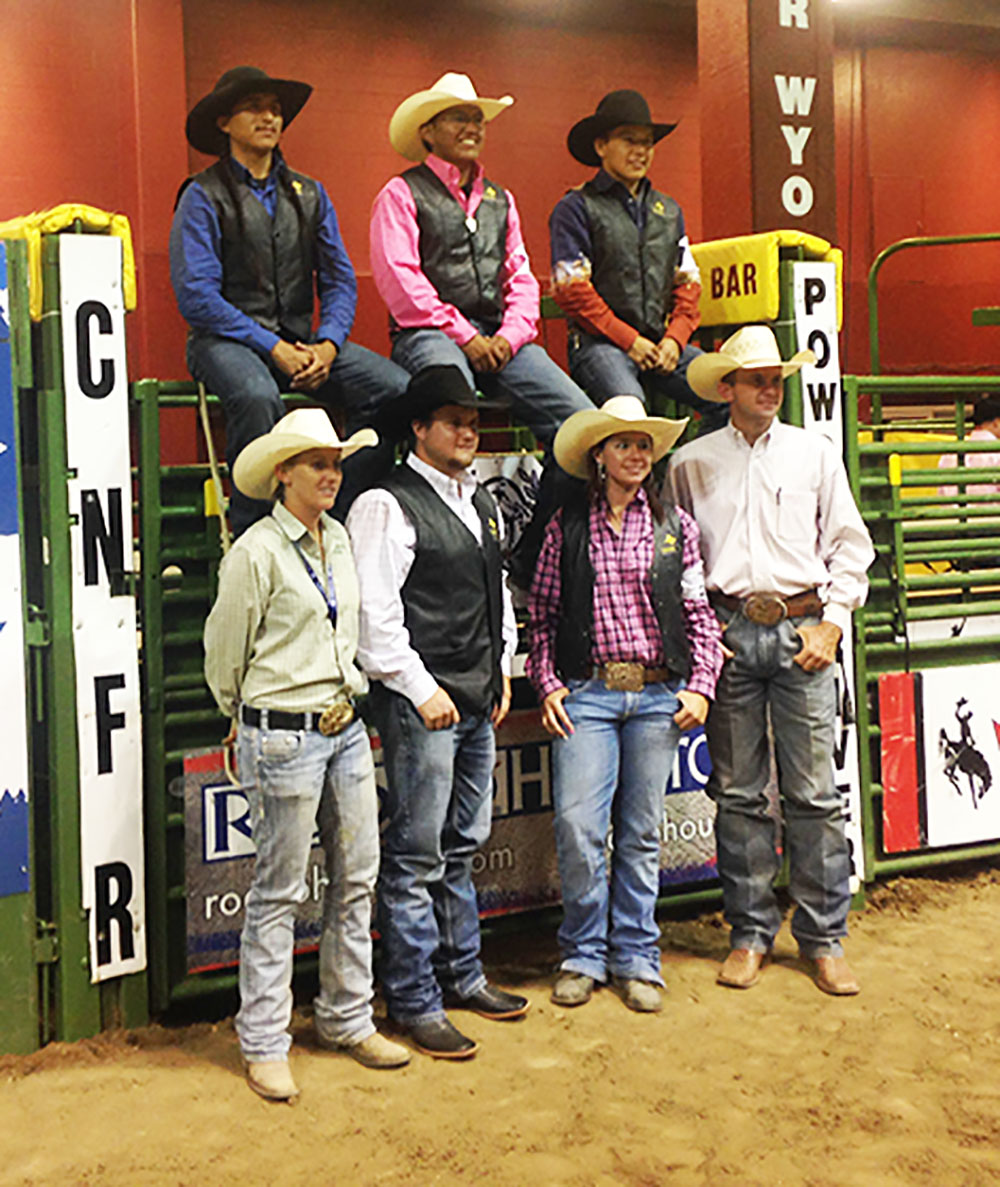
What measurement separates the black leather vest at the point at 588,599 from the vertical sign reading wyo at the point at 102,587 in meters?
1.37

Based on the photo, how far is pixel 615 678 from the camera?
4.38m

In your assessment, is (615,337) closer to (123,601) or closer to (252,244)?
(252,244)

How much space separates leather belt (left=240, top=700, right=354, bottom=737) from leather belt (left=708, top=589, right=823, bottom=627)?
4.94 ft

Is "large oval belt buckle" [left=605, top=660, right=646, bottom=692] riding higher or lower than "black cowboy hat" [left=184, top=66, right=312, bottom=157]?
lower

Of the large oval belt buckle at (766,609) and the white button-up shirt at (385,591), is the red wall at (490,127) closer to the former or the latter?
the large oval belt buckle at (766,609)

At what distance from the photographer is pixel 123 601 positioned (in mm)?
4145

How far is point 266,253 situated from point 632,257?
135 centimetres

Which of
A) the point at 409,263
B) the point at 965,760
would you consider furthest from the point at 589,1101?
the point at 965,760

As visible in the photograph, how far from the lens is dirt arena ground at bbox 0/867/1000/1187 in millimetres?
3332

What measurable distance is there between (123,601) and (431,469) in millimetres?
1024

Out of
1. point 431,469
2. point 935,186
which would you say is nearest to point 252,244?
point 431,469

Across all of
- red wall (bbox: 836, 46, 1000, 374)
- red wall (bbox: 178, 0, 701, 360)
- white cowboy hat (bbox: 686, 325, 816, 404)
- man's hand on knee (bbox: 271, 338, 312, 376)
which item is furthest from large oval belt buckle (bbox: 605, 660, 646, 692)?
red wall (bbox: 836, 46, 1000, 374)

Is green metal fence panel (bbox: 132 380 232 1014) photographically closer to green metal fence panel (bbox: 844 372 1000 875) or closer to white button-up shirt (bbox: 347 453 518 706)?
white button-up shirt (bbox: 347 453 518 706)

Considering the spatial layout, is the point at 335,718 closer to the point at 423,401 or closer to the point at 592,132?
the point at 423,401
